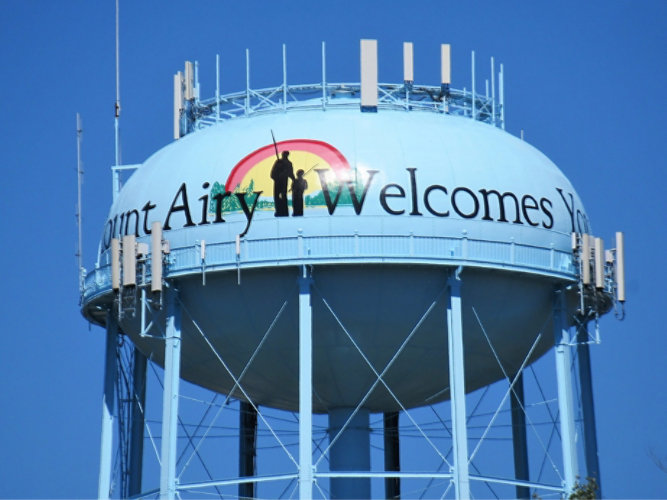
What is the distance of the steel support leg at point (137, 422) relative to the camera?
1523 inches

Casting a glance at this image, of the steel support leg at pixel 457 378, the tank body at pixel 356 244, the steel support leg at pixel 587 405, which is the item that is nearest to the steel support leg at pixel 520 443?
the steel support leg at pixel 587 405

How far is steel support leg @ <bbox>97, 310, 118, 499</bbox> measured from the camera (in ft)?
123

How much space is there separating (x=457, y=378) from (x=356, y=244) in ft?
10.8

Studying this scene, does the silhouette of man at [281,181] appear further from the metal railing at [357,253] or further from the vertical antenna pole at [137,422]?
the vertical antenna pole at [137,422]

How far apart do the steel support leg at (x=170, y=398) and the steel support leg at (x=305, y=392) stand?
2.69m

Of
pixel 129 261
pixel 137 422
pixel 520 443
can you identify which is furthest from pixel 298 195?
pixel 520 443

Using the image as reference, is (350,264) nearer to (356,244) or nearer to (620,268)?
(356,244)

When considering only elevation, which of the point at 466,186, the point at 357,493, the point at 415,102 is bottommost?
the point at 357,493

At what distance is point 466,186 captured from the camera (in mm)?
34875

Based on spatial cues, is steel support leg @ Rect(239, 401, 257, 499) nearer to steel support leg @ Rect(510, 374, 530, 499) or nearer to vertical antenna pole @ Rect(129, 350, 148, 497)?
vertical antenna pole @ Rect(129, 350, 148, 497)

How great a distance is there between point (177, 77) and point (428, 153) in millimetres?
7429

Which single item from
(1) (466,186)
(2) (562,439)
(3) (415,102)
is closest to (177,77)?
(3) (415,102)

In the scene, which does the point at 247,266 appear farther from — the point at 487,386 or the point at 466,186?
the point at 487,386

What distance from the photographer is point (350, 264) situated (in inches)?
1330
